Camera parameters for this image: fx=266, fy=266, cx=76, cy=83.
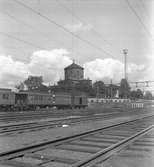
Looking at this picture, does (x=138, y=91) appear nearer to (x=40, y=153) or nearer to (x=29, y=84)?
(x=29, y=84)

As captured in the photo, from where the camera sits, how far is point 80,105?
58.0m

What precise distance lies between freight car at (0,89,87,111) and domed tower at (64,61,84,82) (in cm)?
6295

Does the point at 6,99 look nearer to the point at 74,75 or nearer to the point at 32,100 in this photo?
the point at 32,100

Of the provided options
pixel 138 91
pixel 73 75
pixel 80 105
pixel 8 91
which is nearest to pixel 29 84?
pixel 73 75

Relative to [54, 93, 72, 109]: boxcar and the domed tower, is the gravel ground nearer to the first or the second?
[54, 93, 72, 109]: boxcar

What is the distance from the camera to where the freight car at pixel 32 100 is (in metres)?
38.4

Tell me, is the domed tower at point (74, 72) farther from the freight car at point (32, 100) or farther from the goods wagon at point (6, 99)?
the goods wagon at point (6, 99)

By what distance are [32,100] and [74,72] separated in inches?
3077

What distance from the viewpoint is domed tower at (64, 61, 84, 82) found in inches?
4740

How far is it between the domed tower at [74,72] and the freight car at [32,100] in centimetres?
6295

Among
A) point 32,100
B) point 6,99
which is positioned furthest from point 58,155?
point 32,100

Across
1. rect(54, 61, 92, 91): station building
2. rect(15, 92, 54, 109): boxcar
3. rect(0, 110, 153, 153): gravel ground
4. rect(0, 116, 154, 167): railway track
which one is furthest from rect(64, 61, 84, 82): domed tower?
A: rect(0, 116, 154, 167): railway track

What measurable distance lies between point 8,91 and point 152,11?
30736 mm

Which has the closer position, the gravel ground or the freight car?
the gravel ground
